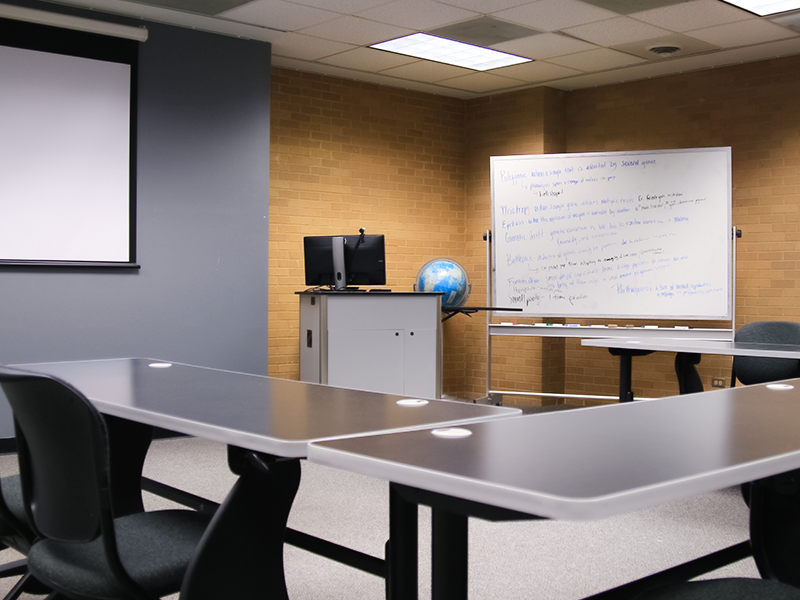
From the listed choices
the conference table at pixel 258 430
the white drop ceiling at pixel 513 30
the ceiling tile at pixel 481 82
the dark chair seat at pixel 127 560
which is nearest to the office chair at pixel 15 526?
the dark chair seat at pixel 127 560

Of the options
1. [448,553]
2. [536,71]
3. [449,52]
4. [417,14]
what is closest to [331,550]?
[448,553]

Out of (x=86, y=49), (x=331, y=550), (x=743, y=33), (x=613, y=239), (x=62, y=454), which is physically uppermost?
(x=743, y=33)

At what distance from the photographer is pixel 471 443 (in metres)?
1.32

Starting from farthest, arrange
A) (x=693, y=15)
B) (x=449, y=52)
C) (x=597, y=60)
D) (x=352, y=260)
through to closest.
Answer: (x=597, y=60)
(x=449, y=52)
(x=352, y=260)
(x=693, y=15)

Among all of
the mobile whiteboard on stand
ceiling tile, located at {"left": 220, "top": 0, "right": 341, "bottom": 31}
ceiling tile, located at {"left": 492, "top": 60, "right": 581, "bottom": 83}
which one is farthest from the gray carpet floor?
ceiling tile, located at {"left": 492, "top": 60, "right": 581, "bottom": 83}

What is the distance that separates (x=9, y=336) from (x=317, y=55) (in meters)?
2.94

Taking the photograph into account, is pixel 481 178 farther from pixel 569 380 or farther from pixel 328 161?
pixel 569 380

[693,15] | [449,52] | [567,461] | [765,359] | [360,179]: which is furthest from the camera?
[360,179]

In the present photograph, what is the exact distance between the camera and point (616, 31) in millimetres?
5477

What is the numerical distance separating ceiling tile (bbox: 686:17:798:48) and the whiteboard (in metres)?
0.74

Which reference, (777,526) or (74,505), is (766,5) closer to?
(777,526)

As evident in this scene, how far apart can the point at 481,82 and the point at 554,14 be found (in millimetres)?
1758

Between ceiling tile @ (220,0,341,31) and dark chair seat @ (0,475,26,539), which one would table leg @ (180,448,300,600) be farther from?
ceiling tile @ (220,0,341,31)

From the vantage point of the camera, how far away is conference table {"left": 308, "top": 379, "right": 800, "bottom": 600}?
100 centimetres
